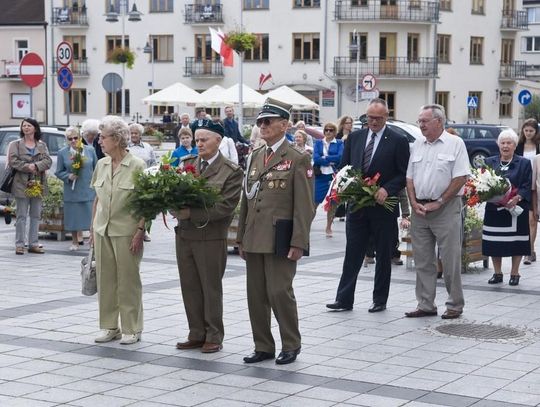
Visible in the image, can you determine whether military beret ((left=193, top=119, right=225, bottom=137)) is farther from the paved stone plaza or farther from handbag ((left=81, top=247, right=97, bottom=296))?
the paved stone plaza

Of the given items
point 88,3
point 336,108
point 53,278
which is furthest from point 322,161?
point 88,3

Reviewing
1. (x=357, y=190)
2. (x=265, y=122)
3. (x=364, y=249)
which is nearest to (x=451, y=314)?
(x=364, y=249)

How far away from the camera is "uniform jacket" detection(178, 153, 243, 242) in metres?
8.66

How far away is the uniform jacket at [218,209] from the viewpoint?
866 cm

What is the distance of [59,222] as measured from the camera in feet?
55.6

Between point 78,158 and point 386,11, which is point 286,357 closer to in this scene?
point 78,158

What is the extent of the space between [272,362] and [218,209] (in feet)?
4.27

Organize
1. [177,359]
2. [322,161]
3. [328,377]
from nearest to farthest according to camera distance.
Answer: [328,377] → [177,359] → [322,161]

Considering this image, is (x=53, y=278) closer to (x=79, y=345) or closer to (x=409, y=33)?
(x=79, y=345)

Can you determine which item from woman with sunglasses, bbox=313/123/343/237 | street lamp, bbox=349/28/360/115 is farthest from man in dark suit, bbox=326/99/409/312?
→ street lamp, bbox=349/28/360/115

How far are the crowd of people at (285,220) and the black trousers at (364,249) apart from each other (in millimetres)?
12

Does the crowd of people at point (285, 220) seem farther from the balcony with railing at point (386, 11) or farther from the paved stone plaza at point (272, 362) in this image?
the balcony with railing at point (386, 11)

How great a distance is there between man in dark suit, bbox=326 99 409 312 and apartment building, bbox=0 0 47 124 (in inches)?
2348

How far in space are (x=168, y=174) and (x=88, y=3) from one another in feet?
198
